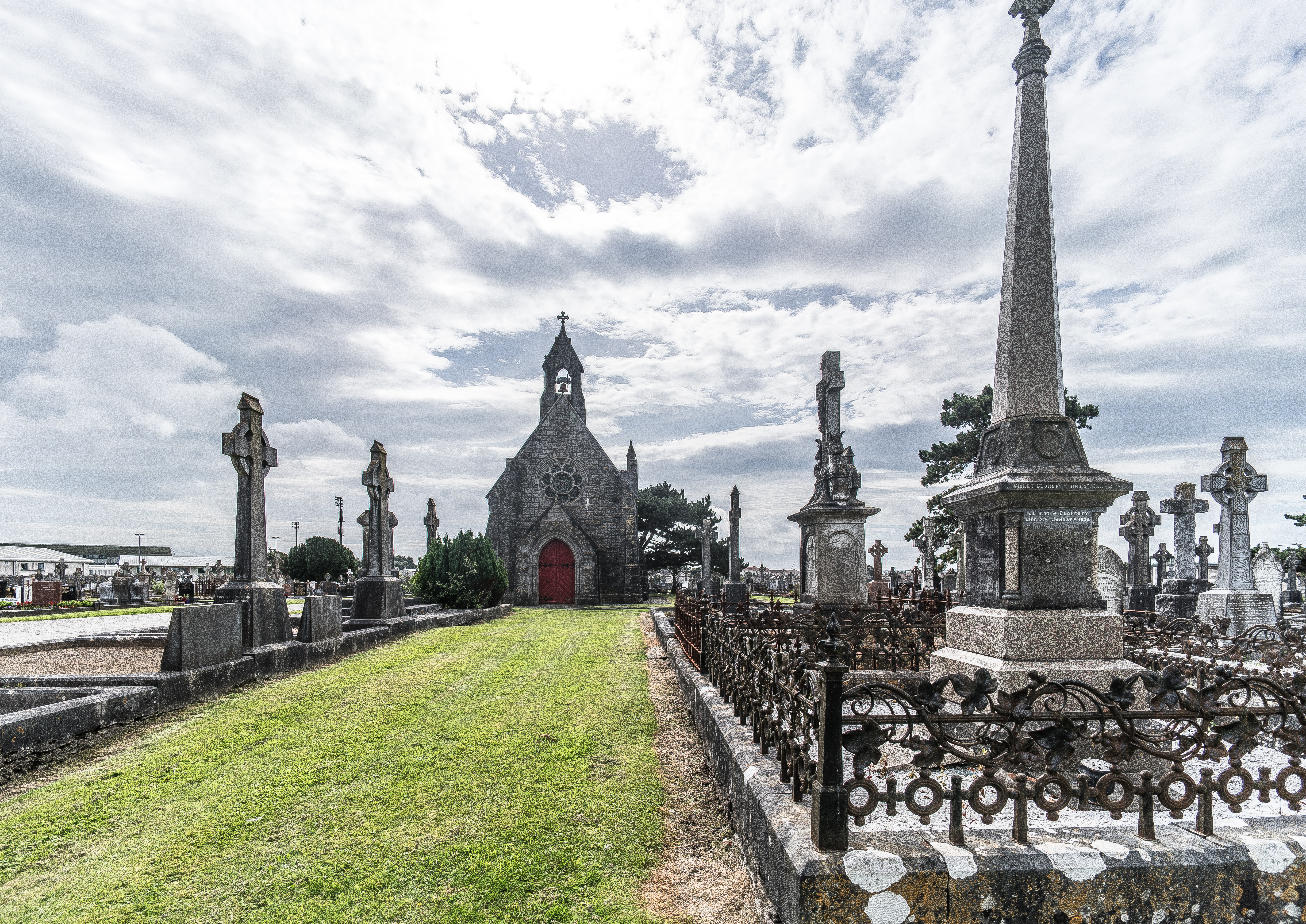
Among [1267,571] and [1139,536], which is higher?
[1139,536]

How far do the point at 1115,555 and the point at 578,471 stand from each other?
24677mm

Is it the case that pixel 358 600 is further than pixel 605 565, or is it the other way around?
pixel 605 565

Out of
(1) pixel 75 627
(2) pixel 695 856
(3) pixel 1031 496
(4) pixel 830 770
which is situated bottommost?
(1) pixel 75 627

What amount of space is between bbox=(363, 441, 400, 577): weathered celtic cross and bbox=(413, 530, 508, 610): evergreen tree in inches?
191

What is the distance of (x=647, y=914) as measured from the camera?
3.03 meters

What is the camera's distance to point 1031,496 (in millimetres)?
4395

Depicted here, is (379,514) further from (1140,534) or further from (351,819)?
(1140,534)

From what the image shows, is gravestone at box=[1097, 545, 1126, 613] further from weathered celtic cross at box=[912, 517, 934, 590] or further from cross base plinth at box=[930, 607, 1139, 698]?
weathered celtic cross at box=[912, 517, 934, 590]

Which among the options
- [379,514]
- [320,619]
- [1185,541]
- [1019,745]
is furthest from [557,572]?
[1019,745]

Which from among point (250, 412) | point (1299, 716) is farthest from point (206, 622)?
point (1299, 716)

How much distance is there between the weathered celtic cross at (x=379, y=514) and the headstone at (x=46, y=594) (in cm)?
1870

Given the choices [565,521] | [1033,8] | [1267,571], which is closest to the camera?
[1033,8]

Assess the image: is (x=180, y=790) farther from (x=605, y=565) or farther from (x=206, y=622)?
(x=605, y=565)

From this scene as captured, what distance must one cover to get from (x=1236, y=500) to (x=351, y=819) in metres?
14.3
